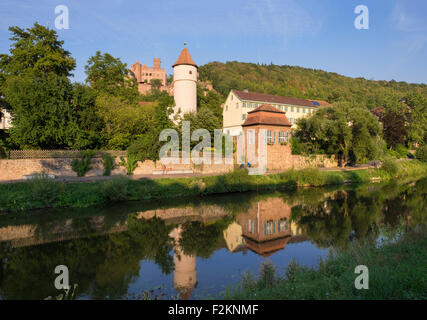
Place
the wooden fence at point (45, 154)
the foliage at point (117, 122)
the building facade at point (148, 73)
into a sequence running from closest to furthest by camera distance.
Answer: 1. the wooden fence at point (45, 154)
2. the foliage at point (117, 122)
3. the building facade at point (148, 73)

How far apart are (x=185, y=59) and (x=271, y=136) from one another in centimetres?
1307

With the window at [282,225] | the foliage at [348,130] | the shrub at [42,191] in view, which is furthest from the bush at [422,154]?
the shrub at [42,191]

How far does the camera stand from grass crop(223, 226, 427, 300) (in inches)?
195

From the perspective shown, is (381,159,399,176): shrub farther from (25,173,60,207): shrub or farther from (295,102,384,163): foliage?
(25,173,60,207): shrub

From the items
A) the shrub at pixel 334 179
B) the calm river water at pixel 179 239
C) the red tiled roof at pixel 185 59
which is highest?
the red tiled roof at pixel 185 59

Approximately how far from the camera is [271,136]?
94.5ft

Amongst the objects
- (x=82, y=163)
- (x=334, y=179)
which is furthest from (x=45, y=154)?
A: (x=334, y=179)

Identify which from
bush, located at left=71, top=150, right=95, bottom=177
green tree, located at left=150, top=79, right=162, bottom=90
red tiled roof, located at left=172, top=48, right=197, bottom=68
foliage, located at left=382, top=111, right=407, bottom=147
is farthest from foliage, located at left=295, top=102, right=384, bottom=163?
green tree, located at left=150, top=79, right=162, bottom=90

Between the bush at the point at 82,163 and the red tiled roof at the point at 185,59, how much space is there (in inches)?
632

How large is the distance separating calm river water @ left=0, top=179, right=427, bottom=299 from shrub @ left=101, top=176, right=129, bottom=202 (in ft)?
2.69

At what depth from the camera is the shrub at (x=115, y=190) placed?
16.2m

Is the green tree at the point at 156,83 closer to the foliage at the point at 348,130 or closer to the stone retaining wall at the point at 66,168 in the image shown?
the foliage at the point at 348,130

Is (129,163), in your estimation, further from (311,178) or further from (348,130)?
(348,130)

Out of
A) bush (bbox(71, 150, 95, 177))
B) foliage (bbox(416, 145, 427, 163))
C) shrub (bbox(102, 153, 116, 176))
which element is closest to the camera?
bush (bbox(71, 150, 95, 177))
